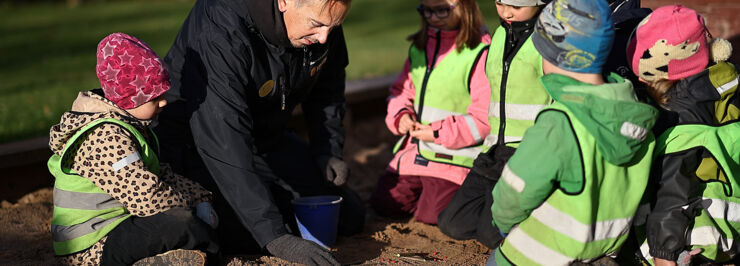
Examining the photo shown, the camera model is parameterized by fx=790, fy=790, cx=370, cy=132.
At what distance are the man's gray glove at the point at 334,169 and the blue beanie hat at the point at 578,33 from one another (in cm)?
154

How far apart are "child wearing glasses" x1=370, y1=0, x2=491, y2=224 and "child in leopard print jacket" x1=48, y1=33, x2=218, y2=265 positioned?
141cm

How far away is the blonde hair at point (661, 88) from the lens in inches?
125

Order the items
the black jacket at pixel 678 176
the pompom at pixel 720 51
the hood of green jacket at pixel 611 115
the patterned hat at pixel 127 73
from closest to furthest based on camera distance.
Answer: the hood of green jacket at pixel 611 115, the black jacket at pixel 678 176, the patterned hat at pixel 127 73, the pompom at pixel 720 51

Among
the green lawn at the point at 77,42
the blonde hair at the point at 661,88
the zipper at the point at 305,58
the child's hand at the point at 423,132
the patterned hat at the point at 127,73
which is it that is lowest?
the green lawn at the point at 77,42

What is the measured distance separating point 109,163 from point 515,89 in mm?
1817

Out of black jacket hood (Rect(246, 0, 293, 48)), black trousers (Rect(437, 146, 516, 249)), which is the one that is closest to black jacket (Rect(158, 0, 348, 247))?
black jacket hood (Rect(246, 0, 293, 48))

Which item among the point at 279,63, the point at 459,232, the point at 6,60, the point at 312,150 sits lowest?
the point at 6,60

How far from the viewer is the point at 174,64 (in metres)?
3.65

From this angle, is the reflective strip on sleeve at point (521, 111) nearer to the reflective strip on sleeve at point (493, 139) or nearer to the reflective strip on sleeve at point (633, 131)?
the reflective strip on sleeve at point (493, 139)

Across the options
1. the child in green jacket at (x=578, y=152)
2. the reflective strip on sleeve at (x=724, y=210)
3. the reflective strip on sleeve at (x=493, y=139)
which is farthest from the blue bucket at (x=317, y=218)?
the reflective strip on sleeve at (x=724, y=210)

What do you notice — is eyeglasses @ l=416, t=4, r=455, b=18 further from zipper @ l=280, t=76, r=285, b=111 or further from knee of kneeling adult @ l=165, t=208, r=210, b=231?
knee of kneeling adult @ l=165, t=208, r=210, b=231

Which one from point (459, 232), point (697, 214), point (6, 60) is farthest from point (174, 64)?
point (6, 60)

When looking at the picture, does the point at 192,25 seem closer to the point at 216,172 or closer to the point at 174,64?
the point at 174,64

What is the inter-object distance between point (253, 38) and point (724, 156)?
2.03 metres
